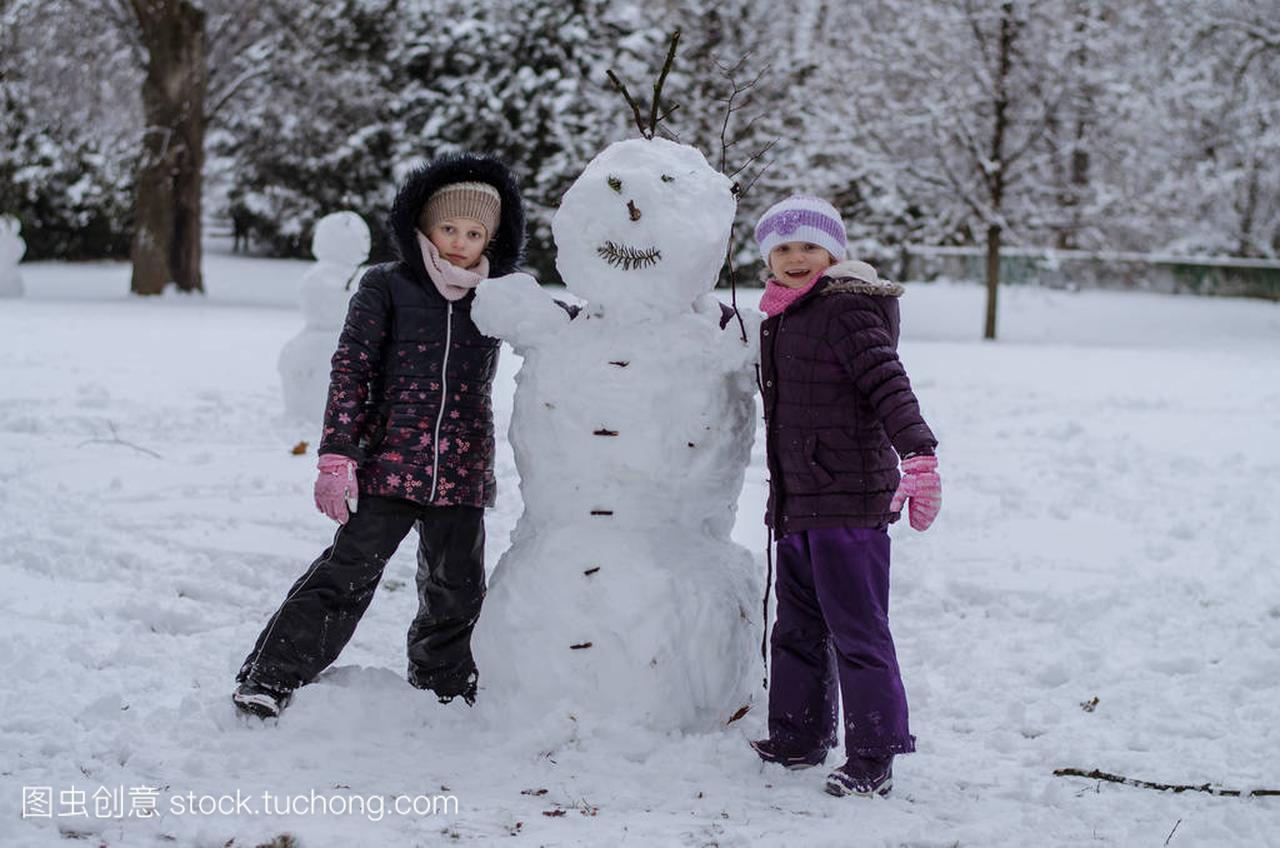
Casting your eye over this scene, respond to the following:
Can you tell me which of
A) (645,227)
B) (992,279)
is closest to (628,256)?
(645,227)

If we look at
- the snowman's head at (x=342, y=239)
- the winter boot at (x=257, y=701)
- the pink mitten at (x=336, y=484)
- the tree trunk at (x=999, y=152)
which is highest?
the tree trunk at (x=999, y=152)

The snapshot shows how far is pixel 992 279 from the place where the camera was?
19.5 meters

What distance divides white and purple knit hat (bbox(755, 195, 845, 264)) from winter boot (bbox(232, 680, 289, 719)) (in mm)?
1843

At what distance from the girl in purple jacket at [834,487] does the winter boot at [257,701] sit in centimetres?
134

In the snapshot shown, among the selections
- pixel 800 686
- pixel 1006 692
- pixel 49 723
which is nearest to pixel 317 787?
pixel 49 723

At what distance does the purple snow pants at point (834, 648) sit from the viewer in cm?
311

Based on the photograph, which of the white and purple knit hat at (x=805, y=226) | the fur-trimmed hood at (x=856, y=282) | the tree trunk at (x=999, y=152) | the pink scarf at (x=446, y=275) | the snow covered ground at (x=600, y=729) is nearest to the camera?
the snow covered ground at (x=600, y=729)

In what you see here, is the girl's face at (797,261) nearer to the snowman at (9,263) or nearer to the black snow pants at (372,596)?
the black snow pants at (372,596)

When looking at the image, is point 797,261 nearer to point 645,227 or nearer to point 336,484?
point 645,227

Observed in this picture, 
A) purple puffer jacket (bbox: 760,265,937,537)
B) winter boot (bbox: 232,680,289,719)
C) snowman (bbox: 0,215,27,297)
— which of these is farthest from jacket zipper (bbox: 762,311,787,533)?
snowman (bbox: 0,215,27,297)

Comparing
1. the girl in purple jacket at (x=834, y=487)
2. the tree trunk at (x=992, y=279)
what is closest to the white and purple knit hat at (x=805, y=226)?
the girl in purple jacket at (x=834, y=487)

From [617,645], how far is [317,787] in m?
0.85

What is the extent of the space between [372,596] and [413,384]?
66cm

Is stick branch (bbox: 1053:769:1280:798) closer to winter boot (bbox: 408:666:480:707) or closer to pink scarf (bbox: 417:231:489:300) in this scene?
winter boot (bbox: 408:666:480:707)
